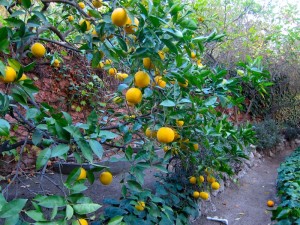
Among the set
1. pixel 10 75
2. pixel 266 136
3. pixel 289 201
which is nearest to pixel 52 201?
pixel 10 75

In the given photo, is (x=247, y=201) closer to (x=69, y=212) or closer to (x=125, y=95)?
(x=125, y=95)

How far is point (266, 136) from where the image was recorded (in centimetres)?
744

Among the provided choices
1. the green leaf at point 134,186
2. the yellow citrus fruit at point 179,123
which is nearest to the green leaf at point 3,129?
the green leaf at point 134,186

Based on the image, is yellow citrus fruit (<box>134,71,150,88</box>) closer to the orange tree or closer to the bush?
the orange tree

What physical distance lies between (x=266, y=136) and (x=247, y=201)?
3319mm

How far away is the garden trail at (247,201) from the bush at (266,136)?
44.1 inches

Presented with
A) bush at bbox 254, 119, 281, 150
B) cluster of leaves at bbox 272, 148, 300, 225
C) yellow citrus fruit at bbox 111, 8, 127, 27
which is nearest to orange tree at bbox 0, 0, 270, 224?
yellow citrus fruit at bbox 111, 8, 127, 27

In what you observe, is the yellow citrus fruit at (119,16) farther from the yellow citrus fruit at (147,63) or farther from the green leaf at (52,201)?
the green leaf at (52,201)

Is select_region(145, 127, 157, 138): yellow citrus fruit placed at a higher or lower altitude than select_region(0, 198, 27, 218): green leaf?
higher

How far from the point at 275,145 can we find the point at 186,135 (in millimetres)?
6642

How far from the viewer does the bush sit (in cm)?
736

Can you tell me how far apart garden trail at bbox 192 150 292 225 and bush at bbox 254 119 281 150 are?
44.1 inches

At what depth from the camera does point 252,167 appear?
6449 millimetres

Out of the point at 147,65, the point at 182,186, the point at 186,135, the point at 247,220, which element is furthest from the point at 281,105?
the point at 147,65
